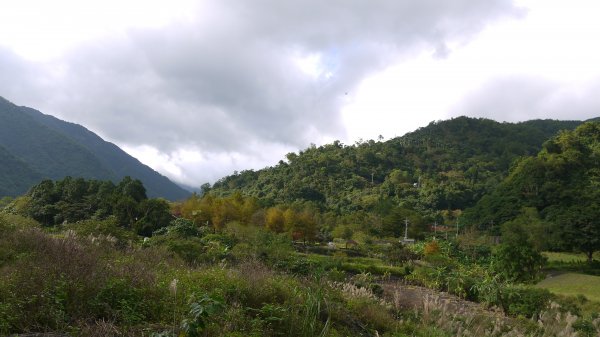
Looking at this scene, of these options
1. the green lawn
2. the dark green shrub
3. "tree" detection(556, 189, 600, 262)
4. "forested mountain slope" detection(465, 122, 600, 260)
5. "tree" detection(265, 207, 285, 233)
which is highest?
"forested mountain slope" detection(465, 122, 600, 260)

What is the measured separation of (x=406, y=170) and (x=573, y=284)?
246ft

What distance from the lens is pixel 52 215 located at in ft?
122

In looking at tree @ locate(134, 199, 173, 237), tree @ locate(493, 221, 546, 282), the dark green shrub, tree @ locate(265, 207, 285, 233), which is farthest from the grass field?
tree @ locate(134, 199, 173, 237)

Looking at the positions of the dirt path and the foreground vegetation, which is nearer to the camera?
the foreground vegetation

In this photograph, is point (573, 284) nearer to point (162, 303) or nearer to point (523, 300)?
Result: point (523, 300)

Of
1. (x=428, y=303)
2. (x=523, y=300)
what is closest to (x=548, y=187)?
(x=523, y=300)

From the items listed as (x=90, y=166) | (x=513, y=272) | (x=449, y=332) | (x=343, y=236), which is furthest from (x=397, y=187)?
(x=90, y=166)

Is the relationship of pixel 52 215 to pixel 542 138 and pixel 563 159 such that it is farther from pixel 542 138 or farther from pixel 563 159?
pixel 542 138

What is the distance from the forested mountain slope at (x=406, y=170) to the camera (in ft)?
269

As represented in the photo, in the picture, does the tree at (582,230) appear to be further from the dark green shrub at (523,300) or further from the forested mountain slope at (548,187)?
the dark green shrub at (523,300)

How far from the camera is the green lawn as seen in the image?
88.4 ft

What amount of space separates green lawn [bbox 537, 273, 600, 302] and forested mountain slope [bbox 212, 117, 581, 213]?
33749 millimetres

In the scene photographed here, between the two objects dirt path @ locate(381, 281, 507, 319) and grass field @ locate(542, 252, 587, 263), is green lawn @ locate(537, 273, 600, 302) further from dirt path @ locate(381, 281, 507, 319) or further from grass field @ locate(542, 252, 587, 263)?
dirt path @ locate(381, 281, 507, 319)

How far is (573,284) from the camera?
97.2 ft
